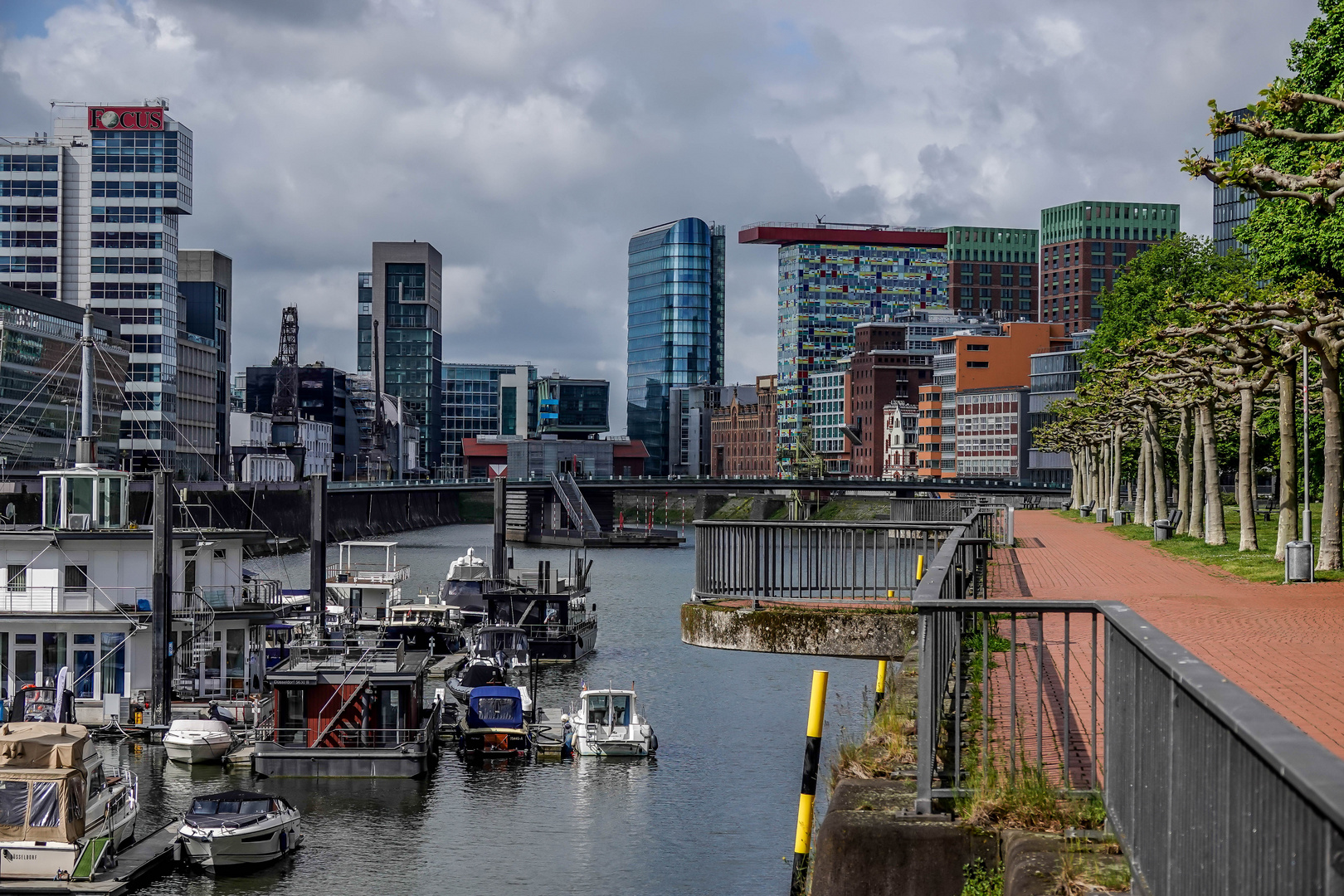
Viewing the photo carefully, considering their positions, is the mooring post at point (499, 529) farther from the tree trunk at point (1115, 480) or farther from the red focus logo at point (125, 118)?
the red focus logo at point (125, 118)

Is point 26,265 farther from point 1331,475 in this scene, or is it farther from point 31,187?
point 1331,475

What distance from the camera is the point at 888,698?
473 inches

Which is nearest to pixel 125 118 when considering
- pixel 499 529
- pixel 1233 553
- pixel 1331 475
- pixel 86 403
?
pixel 499 529

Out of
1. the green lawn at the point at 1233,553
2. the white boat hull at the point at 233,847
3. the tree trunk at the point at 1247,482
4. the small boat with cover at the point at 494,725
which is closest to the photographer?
the green lawn at the point at 1233,553

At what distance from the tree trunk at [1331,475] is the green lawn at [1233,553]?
1.09 m

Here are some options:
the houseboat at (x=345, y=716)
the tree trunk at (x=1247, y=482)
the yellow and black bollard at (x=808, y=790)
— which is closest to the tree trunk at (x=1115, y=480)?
the tree trunk at (x=1247, y=482)

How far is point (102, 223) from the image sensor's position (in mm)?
170375

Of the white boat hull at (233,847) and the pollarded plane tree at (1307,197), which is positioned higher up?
the pollarded plane tree at (1307,197)

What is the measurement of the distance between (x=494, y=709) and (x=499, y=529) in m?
53.3

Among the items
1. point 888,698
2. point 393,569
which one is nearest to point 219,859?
point 888,698

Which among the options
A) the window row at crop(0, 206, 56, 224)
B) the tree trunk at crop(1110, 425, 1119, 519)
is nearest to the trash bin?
the tree trunk at crop(1110, 425, 1119, 519)

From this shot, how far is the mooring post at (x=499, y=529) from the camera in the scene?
92688 millimetres

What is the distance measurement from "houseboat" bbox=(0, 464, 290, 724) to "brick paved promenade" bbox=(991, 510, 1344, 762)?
28.0m

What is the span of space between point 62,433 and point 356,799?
109 meters
